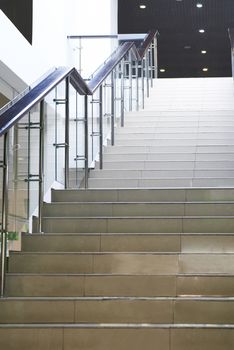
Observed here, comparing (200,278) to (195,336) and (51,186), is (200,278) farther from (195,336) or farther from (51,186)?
(51,186)

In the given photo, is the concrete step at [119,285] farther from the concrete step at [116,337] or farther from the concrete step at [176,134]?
the concrete step at [176,134]

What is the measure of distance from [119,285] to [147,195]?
154 cm

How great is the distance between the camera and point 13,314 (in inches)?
151

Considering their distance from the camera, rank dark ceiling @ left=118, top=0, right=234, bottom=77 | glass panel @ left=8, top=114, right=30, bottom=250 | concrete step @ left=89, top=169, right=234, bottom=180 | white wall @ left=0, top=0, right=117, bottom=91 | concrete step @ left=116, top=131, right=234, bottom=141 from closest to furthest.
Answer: glass panel @ left=8, top=114, right=30, bottom=250 → concrete step @ left=89, top=169, right=234, bottom=180 → concrete step @ left=116, top=131, right=234, bottom=141 → white wall @ left=0, top=0, right=117, bottom=91 → dark ceiling @ left=118, top=0, right=234, bottom=77

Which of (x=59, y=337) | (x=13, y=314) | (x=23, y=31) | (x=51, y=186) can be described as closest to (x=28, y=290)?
(x=13, y=314)

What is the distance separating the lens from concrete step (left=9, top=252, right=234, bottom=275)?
13.8ft

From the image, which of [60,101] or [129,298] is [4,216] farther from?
[60,101]

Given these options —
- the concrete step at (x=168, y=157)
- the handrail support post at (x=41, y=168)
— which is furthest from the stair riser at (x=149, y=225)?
the concrete step at (x=168, y=157)

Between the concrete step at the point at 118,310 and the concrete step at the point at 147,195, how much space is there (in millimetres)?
1698

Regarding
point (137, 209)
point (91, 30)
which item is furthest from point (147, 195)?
point (91, 30)

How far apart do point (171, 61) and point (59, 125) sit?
1831cm

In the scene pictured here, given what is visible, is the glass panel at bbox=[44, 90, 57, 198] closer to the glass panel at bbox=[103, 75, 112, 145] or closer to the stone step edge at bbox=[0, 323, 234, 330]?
the stone step edge at bbox=[0, 323, 234, 330]

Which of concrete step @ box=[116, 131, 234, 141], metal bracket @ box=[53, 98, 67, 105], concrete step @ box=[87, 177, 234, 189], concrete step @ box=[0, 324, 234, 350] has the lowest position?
concrete step @ box=[0, 324, 234, 350]

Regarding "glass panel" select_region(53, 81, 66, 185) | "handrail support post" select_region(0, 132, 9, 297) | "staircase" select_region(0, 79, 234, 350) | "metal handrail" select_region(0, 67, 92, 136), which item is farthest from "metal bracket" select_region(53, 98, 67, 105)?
"handrail support post" select_region(0, 132, 9, 297)
